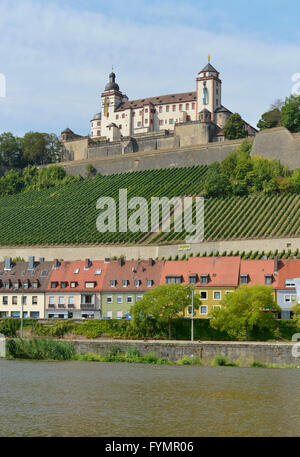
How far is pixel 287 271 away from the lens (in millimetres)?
61750

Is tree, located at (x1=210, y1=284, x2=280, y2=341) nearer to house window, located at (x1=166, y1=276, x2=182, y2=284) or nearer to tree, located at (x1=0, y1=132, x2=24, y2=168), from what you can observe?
house window, located at (x1=166, y1=276, x2=182, y2=284)

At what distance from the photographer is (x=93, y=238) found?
8919cm

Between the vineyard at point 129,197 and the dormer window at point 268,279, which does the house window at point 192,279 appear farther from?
the vineyard at point 129,197

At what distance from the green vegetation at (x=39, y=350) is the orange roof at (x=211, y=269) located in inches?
674

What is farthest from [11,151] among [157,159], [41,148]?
[157,159]

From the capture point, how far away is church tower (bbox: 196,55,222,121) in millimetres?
134788

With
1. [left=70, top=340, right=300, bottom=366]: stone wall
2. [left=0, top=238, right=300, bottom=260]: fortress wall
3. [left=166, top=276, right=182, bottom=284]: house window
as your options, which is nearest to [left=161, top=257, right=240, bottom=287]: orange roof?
[left=166, top=276, right=182, bottom=284]: house window

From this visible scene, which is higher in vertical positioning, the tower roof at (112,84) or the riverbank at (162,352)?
the tower roof at (112,84)

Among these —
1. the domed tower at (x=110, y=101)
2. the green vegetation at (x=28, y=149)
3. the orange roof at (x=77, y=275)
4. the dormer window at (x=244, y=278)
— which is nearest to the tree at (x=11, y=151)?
the green vegetation at (x=28, y=149)

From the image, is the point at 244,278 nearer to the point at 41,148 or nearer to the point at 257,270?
the point at 257,270

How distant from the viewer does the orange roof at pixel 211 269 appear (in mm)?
61969

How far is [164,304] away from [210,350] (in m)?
7.20

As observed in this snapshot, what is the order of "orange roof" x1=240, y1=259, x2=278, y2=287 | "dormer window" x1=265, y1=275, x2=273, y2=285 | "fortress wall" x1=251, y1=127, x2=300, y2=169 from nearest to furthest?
"dormer window" x1=265, y1=275, x2=273, y2=285 → "orange roof" x1=240, y1=259, x2=278, y2=287 → "fortress wall" x1=251, y1=127, x2=300, y2=169
